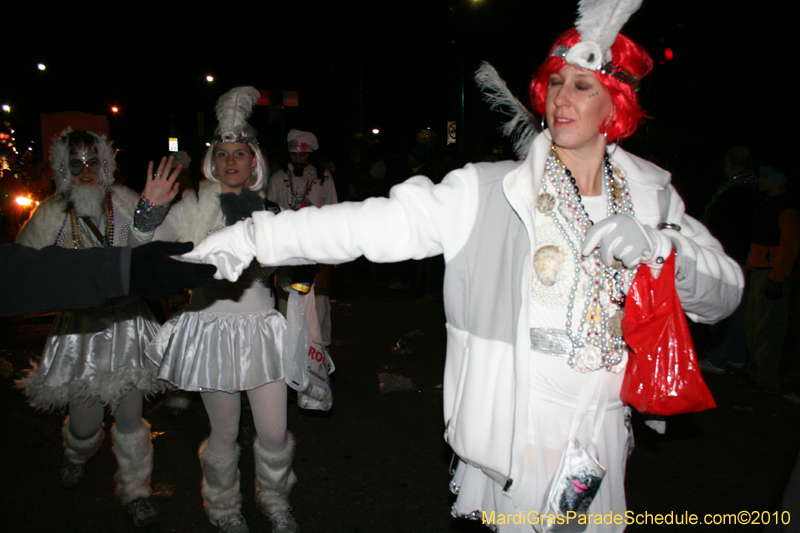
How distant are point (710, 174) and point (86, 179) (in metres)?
11.7

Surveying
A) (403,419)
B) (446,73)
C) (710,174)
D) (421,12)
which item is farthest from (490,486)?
(446,73)

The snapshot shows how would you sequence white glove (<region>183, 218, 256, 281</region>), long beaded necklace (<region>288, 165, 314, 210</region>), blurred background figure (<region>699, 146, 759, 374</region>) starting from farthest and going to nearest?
1. long beaded necklace (<region>288, 165, 314, 210</region>)
2. blurred background figure (<region>699, 146, 759, 374</region>)
3. white glove (<region>183, 218, 256, 281</region>)

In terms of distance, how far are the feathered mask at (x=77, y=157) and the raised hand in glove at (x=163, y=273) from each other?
6.08 ft

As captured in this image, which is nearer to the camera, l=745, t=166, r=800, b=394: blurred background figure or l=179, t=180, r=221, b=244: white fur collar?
l=179, t=180, r=221, b=244: white fur collar

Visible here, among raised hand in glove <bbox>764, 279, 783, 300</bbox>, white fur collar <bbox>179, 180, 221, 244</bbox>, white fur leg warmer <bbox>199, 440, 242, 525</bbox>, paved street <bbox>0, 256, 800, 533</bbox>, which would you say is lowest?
paved street <bbox>0, 256, 800, 533</bbox>

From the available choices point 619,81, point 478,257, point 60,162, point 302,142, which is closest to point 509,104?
point 619,81

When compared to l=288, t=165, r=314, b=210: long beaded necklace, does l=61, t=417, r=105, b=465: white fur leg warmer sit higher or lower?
lower

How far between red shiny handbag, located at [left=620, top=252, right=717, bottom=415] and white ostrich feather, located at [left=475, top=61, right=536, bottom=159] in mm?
824

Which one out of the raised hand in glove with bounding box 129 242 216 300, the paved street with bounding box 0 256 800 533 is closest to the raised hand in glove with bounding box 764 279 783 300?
the paved street with bounding box 0 256 800 533

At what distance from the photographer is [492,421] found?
69.4 inches

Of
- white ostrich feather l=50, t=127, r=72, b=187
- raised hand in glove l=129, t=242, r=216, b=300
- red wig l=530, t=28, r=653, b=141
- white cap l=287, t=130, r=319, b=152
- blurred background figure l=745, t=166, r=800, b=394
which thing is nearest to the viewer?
raised hand in glove l=129, t=242, r=216, b=300

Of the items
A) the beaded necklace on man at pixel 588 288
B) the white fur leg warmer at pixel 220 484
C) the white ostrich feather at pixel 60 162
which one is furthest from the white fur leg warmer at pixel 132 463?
the beaded necklace on man at pixel 588 288

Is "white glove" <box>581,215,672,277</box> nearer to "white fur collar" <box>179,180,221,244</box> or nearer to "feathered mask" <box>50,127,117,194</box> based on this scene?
"white fur collar" <box>179,180,221,244</box>

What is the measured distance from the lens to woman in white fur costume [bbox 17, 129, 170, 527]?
2.98 metres
